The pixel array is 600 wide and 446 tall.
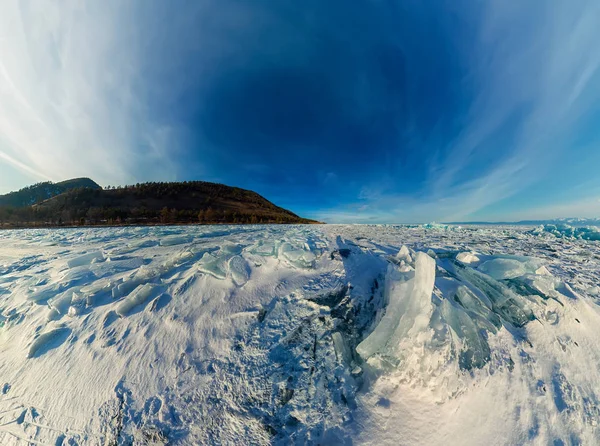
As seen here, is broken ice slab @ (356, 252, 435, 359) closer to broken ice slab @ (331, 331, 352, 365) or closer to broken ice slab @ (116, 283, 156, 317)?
broken ice slab @ (331, 331, 352, 365)

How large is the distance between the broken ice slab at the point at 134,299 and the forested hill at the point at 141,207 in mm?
38528

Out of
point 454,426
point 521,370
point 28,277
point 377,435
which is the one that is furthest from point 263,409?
point 28,277

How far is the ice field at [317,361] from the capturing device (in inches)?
63.8

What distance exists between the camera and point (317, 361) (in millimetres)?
1952

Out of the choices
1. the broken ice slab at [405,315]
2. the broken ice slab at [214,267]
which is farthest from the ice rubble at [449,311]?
the broken ice slab at [214,267]

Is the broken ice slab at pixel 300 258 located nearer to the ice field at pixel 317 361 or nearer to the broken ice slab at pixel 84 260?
the ice field at pixel 317 361

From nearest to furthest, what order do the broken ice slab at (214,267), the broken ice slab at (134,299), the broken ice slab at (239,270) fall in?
the broken ice slab at (134,299) → the broken ice slab at (239,270) → the broken ice slab at (214,267)

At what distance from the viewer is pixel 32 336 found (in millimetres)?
2625

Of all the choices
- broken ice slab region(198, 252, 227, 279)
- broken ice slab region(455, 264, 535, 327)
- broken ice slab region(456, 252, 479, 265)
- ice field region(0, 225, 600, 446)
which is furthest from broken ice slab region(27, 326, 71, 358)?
broken ice slab region(456, 252, 479, 265)

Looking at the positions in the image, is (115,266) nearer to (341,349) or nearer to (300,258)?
(300,258)

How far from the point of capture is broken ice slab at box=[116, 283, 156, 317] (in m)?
2.66

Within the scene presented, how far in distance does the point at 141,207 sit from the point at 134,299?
58.7 meters

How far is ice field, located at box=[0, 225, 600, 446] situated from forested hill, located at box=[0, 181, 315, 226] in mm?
38964

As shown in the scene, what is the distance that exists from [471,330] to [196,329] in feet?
9.23
